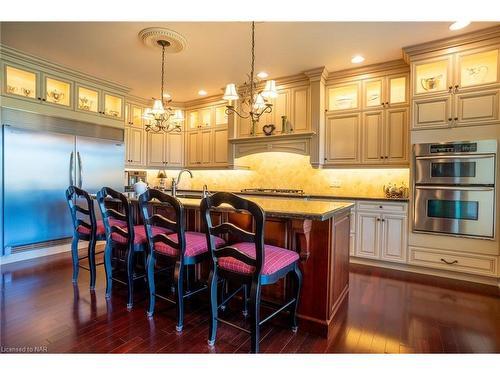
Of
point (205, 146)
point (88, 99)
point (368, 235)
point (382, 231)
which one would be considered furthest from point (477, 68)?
point (88, 99)

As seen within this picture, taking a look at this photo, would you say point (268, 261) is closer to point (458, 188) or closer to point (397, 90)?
point (458, 188)

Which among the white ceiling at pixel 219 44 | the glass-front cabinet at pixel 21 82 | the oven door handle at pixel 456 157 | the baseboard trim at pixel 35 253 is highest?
the white ceiling at pixel 219 44

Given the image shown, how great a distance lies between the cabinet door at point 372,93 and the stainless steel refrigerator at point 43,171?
4.15 metres

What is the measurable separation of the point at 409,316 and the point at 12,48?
206 inches

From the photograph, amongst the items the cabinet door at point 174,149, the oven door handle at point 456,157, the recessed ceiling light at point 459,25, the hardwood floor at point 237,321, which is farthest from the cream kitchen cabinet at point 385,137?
the cabinet door at point 174,149

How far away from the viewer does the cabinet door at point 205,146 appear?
5473 mm

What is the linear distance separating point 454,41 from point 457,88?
54 cm

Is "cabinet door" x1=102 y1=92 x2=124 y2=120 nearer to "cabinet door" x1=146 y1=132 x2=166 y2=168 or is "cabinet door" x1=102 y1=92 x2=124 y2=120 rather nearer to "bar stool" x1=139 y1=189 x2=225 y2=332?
"cabinet door" x1=146 y1=132 x2=166 y2=168

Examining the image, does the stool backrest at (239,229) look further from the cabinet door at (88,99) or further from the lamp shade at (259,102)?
the cabinet door at (88,99)

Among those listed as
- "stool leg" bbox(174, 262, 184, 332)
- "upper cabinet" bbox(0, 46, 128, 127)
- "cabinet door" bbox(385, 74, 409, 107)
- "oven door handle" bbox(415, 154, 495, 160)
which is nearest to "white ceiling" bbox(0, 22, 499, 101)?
"upper cabinet" bbox(0, 46, 128, 127)

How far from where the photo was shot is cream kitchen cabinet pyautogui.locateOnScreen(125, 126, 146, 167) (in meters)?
5.24

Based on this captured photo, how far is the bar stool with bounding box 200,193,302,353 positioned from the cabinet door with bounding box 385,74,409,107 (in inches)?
118

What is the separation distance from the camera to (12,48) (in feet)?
11.0

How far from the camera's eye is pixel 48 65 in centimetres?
376
